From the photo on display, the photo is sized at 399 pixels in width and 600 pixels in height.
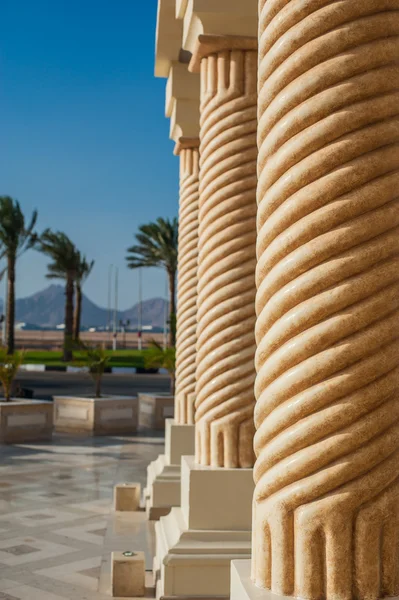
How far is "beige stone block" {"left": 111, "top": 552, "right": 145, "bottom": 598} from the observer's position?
19.2 feet

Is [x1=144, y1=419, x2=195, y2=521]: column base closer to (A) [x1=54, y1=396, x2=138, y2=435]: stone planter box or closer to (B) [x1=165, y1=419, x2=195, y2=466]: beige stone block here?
(B) [x1=165, y1=419, x2=195, y2=466]: beige stone block

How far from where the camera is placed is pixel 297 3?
2.75 m

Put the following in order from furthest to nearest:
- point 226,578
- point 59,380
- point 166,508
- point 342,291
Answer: point 59,380, point 166,508, point 226,578, point 342,291

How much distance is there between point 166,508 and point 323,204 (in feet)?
21.3

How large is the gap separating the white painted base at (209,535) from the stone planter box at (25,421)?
1053cm

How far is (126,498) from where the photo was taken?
9.06 metres

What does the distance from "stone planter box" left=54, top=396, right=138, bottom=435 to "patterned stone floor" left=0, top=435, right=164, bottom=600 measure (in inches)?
86.2

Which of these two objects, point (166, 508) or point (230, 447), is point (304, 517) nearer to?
point (230, 447)

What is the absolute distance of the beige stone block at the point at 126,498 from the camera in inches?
356

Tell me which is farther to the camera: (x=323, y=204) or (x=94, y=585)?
(x=94, y=585)

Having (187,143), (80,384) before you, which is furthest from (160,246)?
(187,143)

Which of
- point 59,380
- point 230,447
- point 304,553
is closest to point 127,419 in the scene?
point 230,447

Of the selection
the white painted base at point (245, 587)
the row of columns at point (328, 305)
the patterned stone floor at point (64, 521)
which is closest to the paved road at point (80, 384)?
the patterned stone floor at point (64, 521)

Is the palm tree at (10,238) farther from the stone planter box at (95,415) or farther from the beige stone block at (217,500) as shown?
the beige stone block at (217,500)
